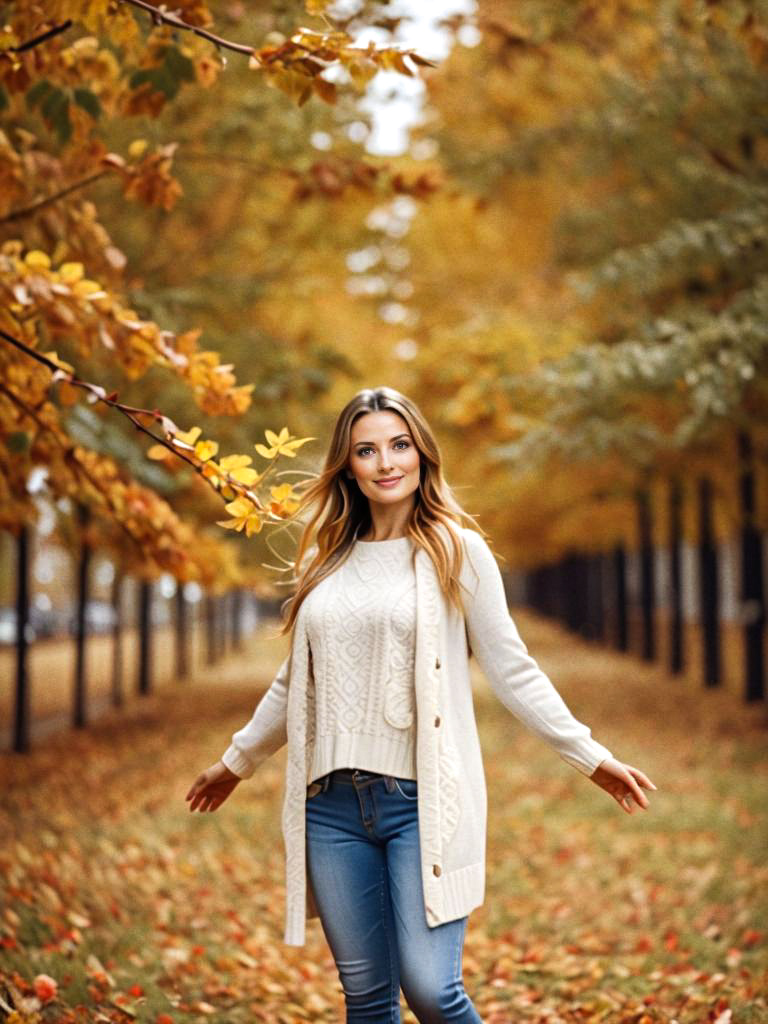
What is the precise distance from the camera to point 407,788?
9.83 feet

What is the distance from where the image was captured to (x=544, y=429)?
8.88m

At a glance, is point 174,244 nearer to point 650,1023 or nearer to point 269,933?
point 269,933

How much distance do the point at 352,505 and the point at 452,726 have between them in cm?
73

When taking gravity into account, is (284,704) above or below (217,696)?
above

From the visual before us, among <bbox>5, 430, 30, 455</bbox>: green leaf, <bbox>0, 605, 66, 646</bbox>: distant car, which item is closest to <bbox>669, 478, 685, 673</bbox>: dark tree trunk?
<bbox>5, 430, 30, 455</bbox>: green leaf

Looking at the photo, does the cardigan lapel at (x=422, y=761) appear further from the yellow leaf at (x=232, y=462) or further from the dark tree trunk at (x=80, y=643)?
the dark tree trunk at (x=80, y=643)

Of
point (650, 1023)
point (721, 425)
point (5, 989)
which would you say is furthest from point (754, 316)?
point (5, 989)

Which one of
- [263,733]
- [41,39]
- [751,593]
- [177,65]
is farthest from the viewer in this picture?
[751,593]

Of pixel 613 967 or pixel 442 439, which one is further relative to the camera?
pixel 442 439

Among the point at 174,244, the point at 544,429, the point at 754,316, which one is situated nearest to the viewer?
the point at 754,316

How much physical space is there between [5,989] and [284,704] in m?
1.57

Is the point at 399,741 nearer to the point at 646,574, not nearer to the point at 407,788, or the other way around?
the point at 407,788

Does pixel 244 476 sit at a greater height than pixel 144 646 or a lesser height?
greater

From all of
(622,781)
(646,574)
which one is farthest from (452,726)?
(646,574)
